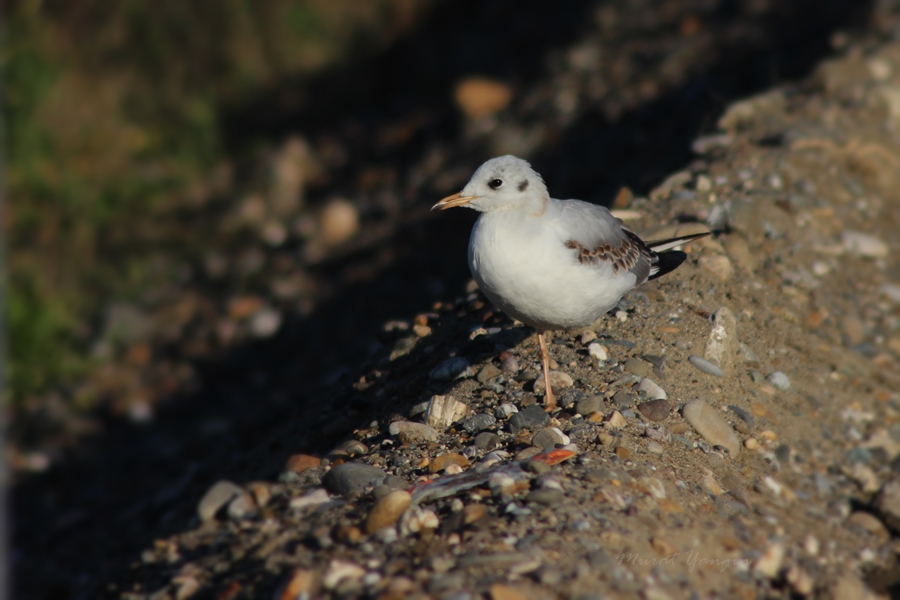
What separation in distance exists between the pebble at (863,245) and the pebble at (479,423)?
3300 millimetres

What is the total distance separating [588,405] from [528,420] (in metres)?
0.32

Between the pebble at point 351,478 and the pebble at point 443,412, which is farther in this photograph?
the pebble at point 443,412

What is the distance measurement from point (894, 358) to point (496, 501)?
327cm

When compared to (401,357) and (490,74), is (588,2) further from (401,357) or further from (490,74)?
(401,357)

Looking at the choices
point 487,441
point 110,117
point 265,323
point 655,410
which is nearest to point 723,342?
point 655,410

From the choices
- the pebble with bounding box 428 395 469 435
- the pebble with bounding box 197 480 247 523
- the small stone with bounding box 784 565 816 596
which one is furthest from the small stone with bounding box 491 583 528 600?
the pebble with bounding box 197 480 247 523

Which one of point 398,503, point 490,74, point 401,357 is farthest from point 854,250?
point 490,74

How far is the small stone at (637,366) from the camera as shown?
4.66 m

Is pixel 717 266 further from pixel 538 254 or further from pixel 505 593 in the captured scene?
pixel 505 593

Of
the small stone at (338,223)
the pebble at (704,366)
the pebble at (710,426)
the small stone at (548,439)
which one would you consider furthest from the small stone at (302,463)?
the small stone at (338,223)

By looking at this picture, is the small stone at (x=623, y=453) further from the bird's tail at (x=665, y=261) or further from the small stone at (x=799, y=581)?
the bird's tail at (x=665, y=261)

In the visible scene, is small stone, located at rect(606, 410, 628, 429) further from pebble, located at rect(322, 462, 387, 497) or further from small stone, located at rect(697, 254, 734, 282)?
small stone, located at rect(697, 254, 734, 282)

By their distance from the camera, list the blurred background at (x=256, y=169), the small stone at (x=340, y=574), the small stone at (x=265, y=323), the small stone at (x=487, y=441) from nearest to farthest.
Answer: the small stone at (x=340, y=574)
the small stone at (x=487, y=441)
the blurred background at (x=256, y=169)
the small stone at (x=265, y=323)

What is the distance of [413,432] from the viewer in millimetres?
4398
